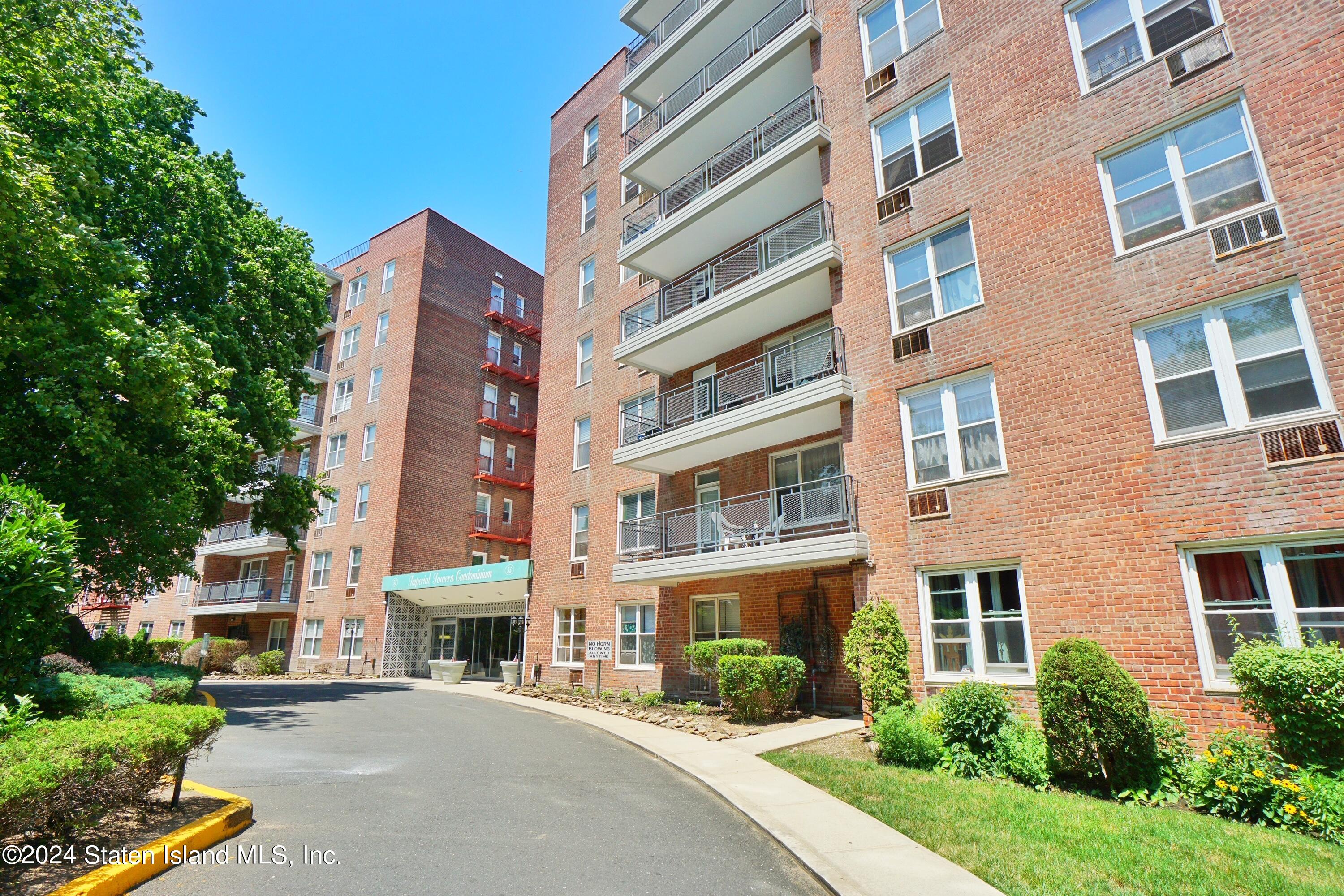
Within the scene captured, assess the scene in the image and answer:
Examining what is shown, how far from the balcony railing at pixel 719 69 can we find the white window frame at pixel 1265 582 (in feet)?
49.9

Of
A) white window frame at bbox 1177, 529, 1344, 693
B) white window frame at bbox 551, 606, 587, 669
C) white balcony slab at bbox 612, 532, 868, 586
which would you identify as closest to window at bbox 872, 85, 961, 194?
white balcony slab at bbox 612, 532, 868, 586

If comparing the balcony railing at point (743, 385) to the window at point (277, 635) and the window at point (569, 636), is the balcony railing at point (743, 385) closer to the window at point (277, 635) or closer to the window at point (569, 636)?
the window at point (569, 636)

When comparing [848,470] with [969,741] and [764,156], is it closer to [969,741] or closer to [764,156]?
[969,741]

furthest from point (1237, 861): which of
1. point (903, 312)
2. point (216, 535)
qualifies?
point (216, 535)

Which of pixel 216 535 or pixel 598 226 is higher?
pixel 598 226

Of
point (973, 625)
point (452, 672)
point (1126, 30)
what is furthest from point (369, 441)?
point (1126, 30)

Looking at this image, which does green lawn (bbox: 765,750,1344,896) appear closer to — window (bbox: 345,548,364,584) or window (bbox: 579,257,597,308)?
window (bbox: 579,257,597,308)

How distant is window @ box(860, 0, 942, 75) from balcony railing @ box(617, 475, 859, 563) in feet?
31.9

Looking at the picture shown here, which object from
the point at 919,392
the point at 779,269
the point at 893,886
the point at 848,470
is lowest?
the point at 893,886

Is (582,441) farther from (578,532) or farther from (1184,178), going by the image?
(1184,178)

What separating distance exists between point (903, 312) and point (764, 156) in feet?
19.6

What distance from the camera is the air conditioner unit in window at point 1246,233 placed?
9898 millimetres

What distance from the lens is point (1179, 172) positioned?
1104 cm

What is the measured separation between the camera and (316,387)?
23.3 metres
